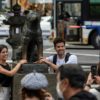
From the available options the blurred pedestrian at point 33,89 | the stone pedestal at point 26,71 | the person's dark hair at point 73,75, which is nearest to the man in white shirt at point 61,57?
the stone pedestal at point 26,71

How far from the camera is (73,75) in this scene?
171 inches

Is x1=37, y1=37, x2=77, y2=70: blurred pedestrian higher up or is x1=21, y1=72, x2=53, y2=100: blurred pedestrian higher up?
x1=21, y1=72, x2=53, y2=100: blurred pedestrian

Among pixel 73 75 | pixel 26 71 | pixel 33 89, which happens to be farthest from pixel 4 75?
pixel 73 75

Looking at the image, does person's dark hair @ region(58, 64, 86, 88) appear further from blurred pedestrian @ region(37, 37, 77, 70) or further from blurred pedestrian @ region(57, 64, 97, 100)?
blurred pedestrian @ region(37, 37, 77, 70)

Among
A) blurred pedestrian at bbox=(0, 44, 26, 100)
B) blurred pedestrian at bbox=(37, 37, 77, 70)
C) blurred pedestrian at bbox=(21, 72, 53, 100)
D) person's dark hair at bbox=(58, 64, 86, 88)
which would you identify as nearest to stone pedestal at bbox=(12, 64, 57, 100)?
blurred pedestrian at bbox=(37, 37, 77, 70)

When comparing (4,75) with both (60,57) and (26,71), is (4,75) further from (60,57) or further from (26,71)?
(26,71)

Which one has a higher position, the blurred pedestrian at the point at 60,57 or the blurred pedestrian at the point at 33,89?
the blurred pedestrian at the point at 33,89

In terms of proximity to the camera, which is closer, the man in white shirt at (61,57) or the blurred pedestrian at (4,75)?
the blurred pedestrian at (4,75)

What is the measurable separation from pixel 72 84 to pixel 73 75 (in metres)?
0.09

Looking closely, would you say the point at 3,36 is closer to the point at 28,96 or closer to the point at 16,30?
the point at 16,30

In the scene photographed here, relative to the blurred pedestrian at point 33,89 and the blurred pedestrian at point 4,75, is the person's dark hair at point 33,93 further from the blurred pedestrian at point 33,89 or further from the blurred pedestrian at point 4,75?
the blurred pedestrian at point 4,75

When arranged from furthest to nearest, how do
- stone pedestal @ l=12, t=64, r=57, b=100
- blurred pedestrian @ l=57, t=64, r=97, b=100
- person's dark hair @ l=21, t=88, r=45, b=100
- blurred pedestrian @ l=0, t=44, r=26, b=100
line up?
stone pedestal @ l=12, t=64, r=57, b=100 < blurred pedestrian @ l=0, t=44, r=26, b=100 < person's dark hair @ l=21, t=88, r=45, b=100 < blurred pedestrian @ l=57, t=64, r=97, b=100

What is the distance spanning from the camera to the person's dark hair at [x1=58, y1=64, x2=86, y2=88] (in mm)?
4309

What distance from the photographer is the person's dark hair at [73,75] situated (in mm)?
4309
